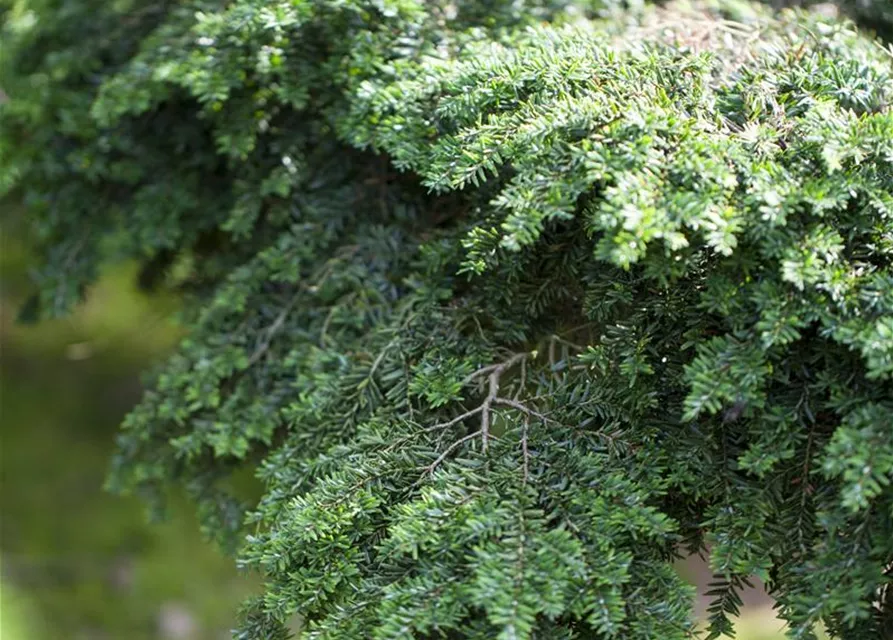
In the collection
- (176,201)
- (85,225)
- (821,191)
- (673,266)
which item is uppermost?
(821,191)

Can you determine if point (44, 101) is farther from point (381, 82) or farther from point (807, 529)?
point (807, 529)

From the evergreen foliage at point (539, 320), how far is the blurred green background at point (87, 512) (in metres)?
0.67

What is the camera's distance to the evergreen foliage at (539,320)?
1037mm

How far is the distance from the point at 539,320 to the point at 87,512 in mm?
2117

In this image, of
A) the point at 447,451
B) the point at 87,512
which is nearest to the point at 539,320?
the point at 447,451

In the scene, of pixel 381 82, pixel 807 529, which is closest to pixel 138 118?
pixel 381 82

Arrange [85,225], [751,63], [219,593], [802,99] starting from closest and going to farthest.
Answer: [802,99], [751,63], [85,225], [219,593]

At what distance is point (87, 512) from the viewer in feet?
9.27

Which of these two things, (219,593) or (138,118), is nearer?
(138,118)

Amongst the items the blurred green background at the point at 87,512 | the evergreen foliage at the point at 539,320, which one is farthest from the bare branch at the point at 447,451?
the blurred green background at the point at 87,512

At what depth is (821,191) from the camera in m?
1.06

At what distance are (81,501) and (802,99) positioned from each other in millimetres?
2707

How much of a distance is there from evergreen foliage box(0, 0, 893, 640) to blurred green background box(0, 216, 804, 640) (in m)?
0.67

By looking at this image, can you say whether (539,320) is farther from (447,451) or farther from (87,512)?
(87,512)
